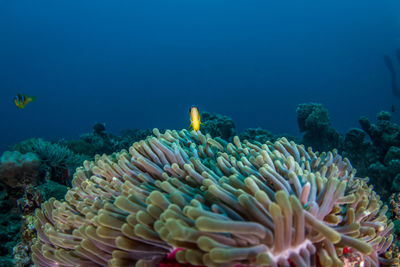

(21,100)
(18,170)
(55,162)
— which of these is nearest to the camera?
(18,170)

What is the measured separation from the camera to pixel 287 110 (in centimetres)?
8969

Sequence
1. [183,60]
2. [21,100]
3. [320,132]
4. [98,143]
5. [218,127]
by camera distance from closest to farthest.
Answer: [21,100]
[98,143]
[218,127]
[320,132]
[183,60]

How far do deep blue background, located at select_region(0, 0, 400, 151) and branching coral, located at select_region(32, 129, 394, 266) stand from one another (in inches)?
3183

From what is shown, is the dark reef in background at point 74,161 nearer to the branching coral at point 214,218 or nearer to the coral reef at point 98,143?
the coral reef at point 98,143

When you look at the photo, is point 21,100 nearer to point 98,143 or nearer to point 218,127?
point 98,143

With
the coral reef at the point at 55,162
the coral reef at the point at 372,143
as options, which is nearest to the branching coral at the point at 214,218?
the coral reef at the point at 55,162

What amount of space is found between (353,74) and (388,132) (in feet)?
307

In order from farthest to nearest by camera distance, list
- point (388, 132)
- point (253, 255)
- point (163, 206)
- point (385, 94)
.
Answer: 1. point (385, 94)
2. point (388, 132)
3. point (163, 206)
4. point (253, 255)

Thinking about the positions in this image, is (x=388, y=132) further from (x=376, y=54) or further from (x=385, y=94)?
(x=376, y=54)

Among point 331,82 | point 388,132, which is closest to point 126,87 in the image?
point 331,82

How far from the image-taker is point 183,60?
114 meters

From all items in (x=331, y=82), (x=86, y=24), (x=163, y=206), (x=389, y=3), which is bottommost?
(x=163, y=206)

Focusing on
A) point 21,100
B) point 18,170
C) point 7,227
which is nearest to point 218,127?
point 21,100

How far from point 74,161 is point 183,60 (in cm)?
11182
